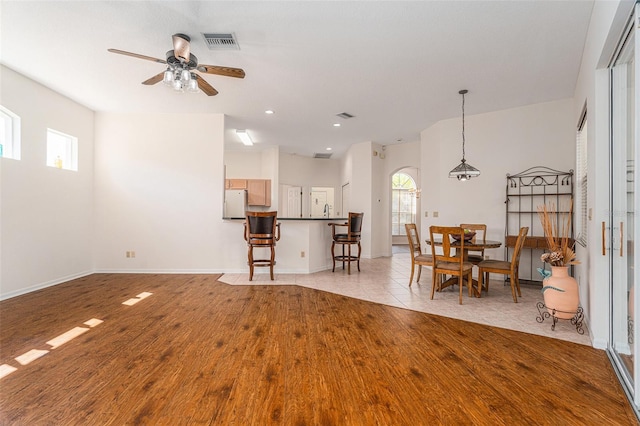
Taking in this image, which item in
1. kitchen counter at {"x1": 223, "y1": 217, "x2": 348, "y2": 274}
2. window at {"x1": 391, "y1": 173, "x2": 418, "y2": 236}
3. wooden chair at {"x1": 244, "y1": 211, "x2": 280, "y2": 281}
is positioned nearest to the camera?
wooden chair at {"x1": 244, "y1": 211, "x2": 280, "y2": 281}

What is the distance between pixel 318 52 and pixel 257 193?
5.14m

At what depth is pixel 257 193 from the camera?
7.95m

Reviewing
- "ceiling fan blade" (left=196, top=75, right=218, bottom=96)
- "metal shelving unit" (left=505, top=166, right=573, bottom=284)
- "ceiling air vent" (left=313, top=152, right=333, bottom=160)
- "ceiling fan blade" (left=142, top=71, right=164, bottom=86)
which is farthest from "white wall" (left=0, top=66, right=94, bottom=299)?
"metal shelving unit" (left=505, top=166, right=573, bottom=284)

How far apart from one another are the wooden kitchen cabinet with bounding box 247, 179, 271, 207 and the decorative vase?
635 cm

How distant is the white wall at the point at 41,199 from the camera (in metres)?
3.73

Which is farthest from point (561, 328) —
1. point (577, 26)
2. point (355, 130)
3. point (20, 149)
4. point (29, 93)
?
point (29, 93)

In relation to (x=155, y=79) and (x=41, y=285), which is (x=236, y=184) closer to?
(x=41, y=285)

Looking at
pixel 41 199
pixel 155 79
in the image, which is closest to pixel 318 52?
pixel 155 79

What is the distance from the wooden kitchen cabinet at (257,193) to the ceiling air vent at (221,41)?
491cm

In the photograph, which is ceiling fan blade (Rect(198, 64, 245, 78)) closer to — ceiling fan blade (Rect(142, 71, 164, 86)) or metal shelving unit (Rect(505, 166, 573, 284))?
ceiling fan blade (Rect(142, 71, 164, 86))

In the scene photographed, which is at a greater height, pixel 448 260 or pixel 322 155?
pixel 322 155

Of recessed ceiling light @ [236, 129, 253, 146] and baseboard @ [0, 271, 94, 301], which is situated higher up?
recessed ceiling light @ [236, 129, 253, 146]

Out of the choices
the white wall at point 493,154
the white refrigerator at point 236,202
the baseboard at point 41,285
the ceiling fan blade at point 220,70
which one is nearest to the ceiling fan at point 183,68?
the ceiling fan blade at point 220,70

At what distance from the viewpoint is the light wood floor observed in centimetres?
158
